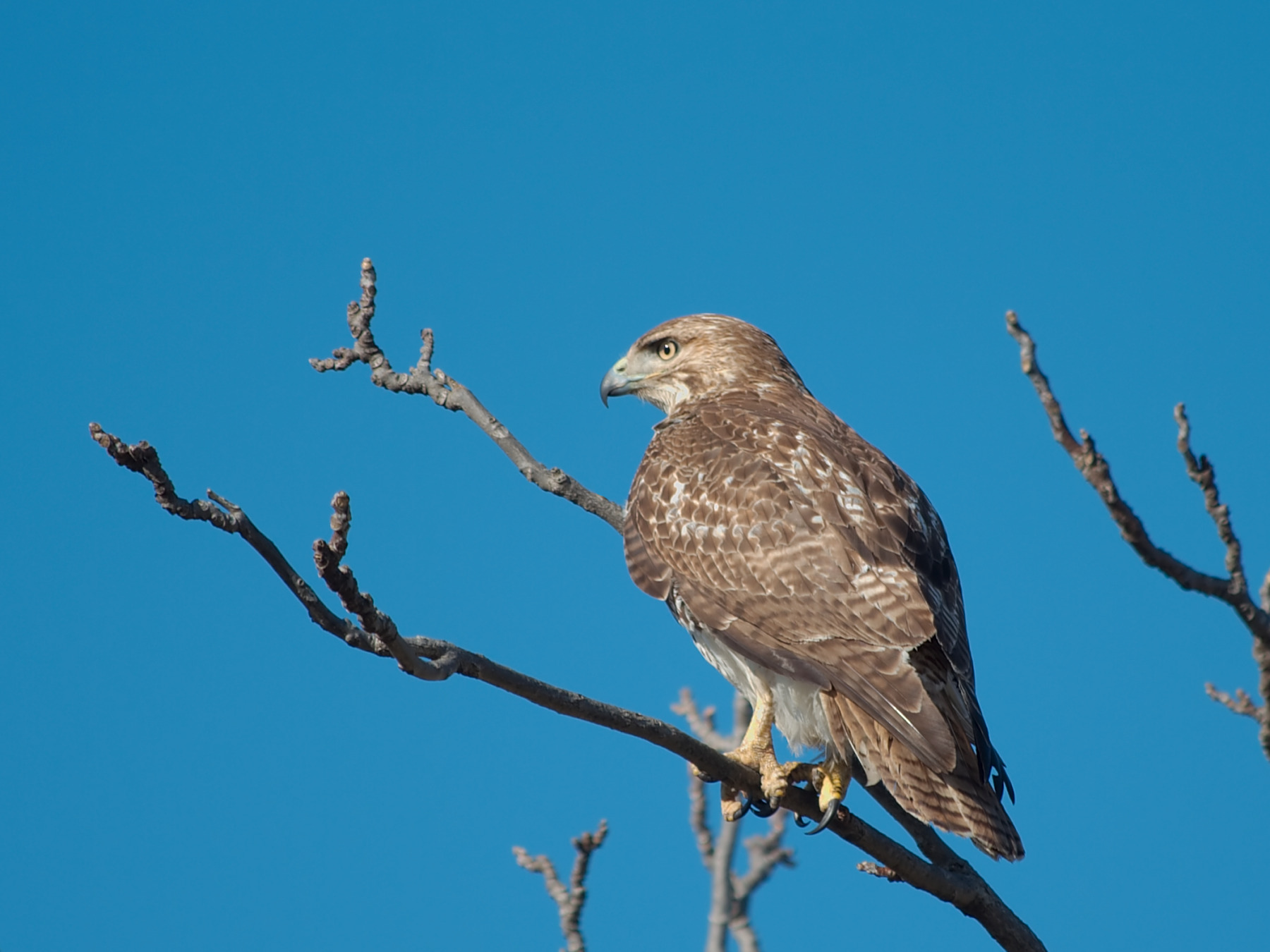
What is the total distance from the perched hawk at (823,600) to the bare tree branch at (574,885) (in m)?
0.65

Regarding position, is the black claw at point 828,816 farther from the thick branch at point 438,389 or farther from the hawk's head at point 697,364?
the hawk's head at point 697,364

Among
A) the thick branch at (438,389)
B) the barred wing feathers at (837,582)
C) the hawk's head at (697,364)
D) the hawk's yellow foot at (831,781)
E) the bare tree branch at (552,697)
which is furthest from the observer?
the hawk's head at (697,364)

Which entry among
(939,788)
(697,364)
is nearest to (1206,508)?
(939,788)

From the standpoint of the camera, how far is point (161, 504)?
3260 millimetres

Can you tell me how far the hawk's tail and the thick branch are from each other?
5.71ft

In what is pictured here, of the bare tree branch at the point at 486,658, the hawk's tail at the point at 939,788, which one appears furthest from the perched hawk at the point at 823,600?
the bare tree branch at the point at 486,658

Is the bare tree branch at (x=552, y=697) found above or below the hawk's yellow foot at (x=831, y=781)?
below

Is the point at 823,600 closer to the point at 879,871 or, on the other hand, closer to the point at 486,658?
the point at 879,871

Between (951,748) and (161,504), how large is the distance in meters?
2.94

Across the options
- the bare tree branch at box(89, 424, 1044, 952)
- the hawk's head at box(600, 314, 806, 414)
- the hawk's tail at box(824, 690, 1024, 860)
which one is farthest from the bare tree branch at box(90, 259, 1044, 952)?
the hawk's head at box(600, 314, 806, 414)

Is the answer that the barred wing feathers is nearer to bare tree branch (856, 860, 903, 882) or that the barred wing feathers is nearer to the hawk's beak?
bare tree branch (856, 860, 903, 882)

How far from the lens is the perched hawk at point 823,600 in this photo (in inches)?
195

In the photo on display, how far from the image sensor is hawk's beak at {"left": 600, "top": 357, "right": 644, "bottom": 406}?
7992 millimetres

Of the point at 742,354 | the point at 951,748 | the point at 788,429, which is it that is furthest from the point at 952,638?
the point at 742,354
